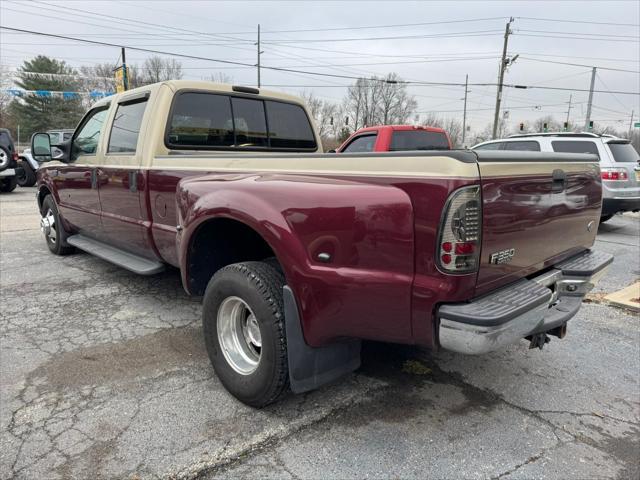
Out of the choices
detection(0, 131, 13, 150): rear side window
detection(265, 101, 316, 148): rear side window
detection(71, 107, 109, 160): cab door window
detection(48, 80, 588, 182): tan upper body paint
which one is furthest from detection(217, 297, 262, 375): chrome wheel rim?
detection(0, 131, 13, 150): rear side window

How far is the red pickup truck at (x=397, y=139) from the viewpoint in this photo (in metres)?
7.79

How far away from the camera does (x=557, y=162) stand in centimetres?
254

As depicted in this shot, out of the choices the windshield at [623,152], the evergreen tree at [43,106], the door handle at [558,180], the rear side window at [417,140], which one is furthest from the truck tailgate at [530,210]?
the evergreen tree at [43,106]

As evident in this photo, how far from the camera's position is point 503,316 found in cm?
196

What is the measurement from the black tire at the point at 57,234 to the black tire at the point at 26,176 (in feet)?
38.9

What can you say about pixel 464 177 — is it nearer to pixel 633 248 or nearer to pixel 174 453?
pixel 174 453

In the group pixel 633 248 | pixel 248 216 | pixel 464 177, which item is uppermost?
pixel 464 177

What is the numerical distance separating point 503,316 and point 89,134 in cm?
477

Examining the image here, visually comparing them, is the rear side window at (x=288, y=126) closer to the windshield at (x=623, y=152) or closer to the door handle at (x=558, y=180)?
the door handle at (x=558, y=180)

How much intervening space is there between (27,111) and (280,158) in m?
58.8

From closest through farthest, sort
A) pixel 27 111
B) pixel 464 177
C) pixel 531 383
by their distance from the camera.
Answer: pixel 464 177 → pixel 531 383 → pixel 27 111

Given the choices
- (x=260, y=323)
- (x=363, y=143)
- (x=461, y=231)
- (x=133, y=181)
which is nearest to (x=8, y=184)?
(x=363, y=143)

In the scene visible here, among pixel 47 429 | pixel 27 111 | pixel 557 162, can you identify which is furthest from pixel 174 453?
pixel 27 111

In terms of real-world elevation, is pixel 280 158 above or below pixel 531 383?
above
